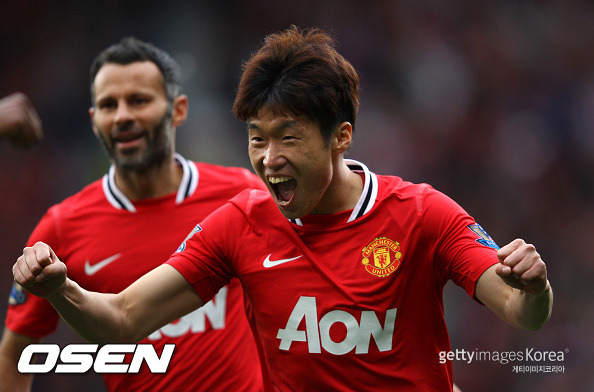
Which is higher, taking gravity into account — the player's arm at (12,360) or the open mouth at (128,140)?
the open mouth at (128,140)

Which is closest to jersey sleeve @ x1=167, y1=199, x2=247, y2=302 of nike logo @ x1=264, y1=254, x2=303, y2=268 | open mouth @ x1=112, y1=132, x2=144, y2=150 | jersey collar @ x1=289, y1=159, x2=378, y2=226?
nike logo @ x1=264, y1=254, x2=303, y2=268

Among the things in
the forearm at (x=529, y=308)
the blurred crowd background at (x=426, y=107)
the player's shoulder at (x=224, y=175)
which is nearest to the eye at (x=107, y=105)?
the player's shoulder at (x=224, y=175)

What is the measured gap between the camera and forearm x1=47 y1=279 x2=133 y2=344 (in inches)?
101

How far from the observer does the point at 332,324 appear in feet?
9.18

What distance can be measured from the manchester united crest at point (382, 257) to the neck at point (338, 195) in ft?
0.66

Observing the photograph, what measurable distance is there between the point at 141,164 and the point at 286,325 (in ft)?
5.49

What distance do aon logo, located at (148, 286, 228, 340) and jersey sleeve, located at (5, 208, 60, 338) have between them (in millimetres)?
646

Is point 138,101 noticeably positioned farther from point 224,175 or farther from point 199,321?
point 199,321

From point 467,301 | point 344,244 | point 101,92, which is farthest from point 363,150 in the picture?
point 344,244

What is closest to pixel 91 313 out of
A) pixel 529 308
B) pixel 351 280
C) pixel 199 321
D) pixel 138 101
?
pixel 351 280

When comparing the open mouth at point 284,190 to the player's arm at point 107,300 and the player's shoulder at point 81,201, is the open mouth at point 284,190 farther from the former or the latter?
the player's shoulder at point 81,201

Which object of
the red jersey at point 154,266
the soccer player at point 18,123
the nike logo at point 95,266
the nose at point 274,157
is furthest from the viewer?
the nike logo at point 95,266

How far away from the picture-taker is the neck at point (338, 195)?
2.95 metres

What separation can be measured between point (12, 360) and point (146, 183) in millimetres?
1214
